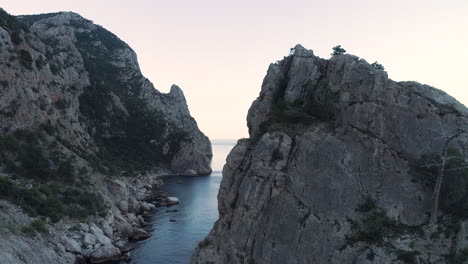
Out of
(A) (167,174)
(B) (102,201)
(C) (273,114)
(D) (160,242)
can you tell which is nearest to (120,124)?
(A) (167,174)

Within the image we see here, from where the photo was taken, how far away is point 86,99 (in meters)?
137

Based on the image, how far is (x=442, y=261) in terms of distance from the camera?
81.9 ft

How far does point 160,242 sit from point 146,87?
437 feet

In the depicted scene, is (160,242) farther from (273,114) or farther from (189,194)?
(189,194)

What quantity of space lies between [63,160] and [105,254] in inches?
1218

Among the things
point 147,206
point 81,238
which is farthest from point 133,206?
point 81,238

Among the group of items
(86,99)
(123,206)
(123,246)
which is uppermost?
(86,99)

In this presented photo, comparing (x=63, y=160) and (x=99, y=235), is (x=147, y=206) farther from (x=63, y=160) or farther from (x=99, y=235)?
(x=99, y=235)

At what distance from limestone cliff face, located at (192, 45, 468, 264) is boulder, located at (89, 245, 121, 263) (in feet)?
77.1

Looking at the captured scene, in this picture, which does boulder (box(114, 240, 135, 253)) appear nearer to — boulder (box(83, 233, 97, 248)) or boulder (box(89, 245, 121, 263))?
boulder (box(89, 245, 121, 263))

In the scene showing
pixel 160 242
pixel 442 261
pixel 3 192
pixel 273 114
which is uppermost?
pixel 273 114

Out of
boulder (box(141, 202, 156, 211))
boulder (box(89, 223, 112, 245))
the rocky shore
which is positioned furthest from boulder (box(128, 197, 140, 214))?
boulder (box(89, 223, 112, 245))

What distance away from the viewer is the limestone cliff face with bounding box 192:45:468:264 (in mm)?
27641

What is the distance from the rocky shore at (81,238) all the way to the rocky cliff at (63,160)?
168 mm
